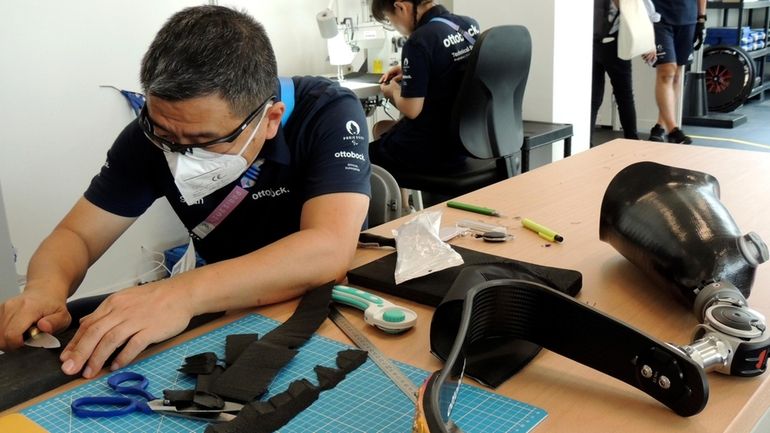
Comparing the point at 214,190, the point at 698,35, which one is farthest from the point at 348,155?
the point at 698,35

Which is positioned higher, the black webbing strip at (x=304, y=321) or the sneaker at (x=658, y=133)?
the black webbing strip at (x=304, y=321)

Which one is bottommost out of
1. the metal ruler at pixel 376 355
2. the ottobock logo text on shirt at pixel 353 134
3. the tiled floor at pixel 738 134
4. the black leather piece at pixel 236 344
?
the tiled floor at pixel 738 134

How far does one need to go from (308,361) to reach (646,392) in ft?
1.38

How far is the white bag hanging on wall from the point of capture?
403 cm

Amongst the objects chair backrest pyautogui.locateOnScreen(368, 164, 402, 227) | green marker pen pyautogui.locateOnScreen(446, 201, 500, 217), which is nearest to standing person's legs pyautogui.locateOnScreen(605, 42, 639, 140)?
chair backrest pyautogui.locateOnScreen(368, 164, 402, 227)

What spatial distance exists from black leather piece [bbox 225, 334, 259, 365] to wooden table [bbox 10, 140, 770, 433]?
0.09 metres

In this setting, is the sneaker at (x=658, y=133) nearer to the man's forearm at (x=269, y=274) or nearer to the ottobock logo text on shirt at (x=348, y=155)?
the ottobock logo text on shirt at (x=348, y=155)

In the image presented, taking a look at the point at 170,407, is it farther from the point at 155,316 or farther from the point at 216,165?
the point at 216,165

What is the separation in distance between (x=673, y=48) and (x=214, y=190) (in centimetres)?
415

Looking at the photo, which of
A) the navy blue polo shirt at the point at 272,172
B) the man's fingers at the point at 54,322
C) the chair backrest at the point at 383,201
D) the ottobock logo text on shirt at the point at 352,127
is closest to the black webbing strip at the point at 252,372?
the man's fingers at the point at 54,322

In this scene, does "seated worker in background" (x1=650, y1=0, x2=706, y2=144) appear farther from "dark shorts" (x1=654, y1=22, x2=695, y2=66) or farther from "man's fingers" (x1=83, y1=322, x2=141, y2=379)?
"man's fingers" (x1=83, y1=322, x2=141, y2=379)

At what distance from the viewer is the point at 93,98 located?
2.87 meters

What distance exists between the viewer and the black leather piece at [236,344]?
2.96 feet

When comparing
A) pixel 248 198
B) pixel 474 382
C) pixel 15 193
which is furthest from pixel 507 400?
pixel 15 193
